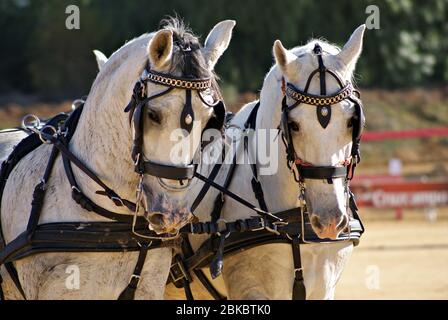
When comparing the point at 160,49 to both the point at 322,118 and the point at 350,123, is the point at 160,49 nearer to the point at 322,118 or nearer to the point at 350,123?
the point at 322,118

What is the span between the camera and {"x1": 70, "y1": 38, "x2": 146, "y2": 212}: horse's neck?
15.3ft

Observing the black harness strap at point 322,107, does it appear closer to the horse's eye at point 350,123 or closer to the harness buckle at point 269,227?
the horse's eye at point 350,123

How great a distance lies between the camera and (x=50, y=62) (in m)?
29.9

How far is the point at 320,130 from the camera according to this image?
189 inches

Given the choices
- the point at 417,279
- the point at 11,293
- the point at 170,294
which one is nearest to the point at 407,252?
the point at 417,279

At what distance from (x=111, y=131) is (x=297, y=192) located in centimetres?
120

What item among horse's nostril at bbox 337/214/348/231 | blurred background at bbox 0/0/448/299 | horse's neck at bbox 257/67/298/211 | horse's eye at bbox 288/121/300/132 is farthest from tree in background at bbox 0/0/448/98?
horse's nostril at bbox 337/214/348/231

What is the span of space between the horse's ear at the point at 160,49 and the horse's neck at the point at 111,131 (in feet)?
0.44

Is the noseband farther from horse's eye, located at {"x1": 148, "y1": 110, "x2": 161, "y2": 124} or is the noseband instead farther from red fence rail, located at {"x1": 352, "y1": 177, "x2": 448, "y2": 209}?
red fence rail, located at {"x1": 352, "y1": 177, "x2": 448, "y2": 209}

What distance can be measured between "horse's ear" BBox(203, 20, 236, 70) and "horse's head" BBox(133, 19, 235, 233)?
0.46ft

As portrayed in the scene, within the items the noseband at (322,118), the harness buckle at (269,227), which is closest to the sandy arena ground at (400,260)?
the harness buckle at (269,227)

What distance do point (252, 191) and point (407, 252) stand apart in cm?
750

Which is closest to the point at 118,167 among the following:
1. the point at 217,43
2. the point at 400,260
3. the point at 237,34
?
the point at 217,43
